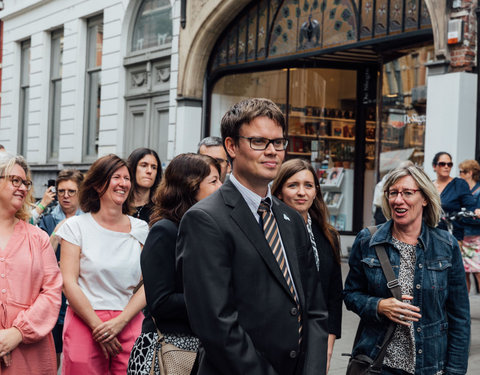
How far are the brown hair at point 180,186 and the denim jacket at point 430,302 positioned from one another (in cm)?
99

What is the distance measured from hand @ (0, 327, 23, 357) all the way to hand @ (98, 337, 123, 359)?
1.91 feet

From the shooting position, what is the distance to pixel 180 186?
3.60 m

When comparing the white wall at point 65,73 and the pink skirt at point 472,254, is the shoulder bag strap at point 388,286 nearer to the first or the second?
the pink skirt at point 472,254

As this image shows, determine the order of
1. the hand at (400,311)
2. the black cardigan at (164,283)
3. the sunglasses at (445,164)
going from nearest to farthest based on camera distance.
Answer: the black cardigan at (164,283)
the hand at (400,311)
the sunglasses at (445,164)

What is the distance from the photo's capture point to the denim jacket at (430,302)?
3561 mm

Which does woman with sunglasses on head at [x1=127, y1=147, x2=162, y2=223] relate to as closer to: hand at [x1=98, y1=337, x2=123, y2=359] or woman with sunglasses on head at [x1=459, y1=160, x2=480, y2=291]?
hand at [x1=98, y1=337, x2=123, y2=359]

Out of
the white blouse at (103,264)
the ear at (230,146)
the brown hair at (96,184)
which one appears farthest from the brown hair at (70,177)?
the ear at (230,146)

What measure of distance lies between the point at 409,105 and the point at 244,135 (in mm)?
9744

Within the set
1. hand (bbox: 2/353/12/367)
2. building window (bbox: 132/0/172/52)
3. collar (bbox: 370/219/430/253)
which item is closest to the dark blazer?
collar (bbox: 370/219/430/253)

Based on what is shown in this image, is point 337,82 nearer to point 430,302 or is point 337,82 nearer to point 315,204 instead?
point 315,204

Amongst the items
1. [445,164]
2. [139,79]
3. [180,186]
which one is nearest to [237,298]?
[180,186]

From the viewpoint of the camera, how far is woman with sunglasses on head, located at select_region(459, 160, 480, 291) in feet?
28.9

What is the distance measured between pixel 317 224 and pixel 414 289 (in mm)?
848

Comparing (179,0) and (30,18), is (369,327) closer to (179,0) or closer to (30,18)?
(179,0)
